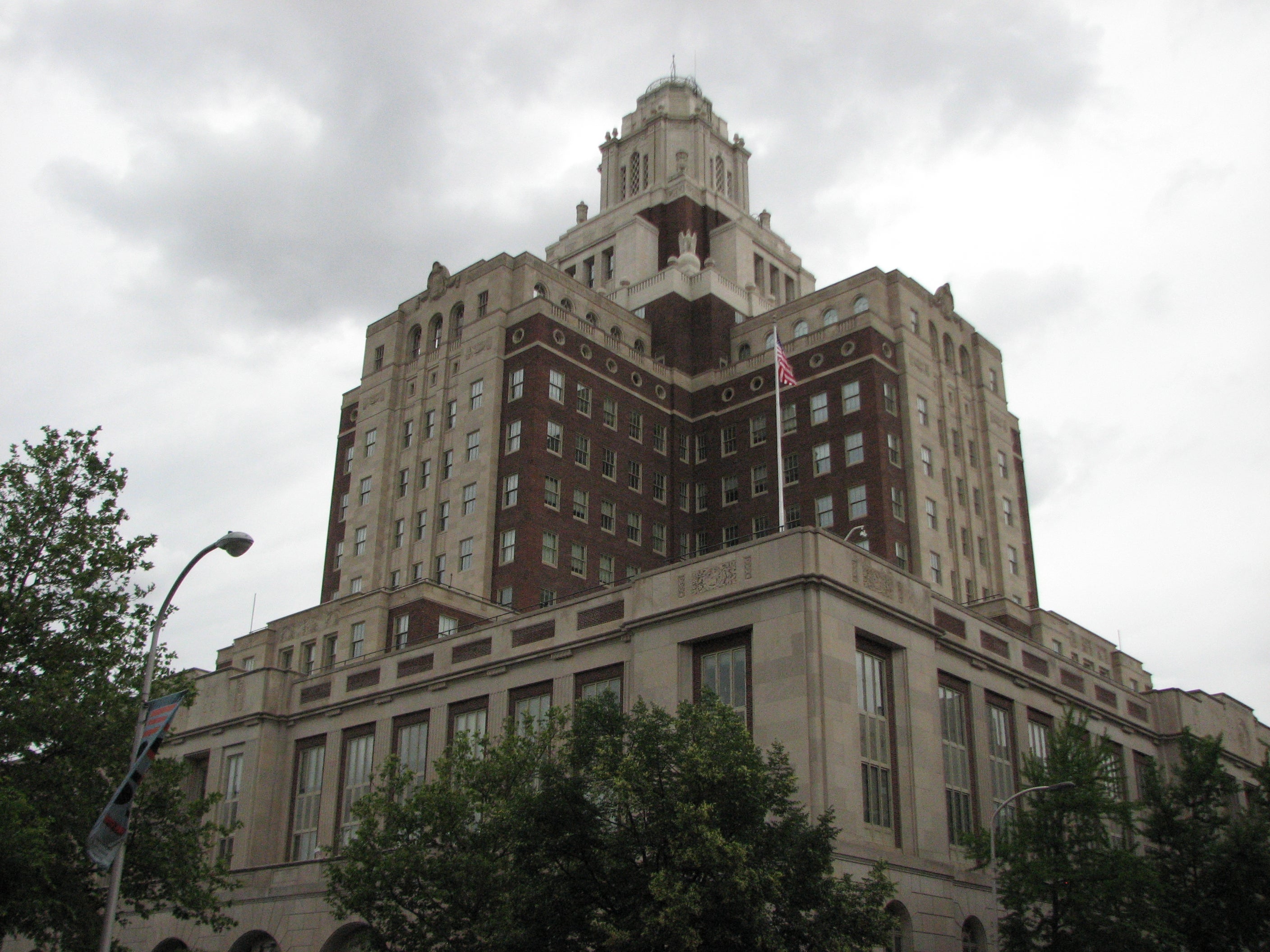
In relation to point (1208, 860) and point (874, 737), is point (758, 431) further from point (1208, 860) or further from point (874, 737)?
point (1208, 860)

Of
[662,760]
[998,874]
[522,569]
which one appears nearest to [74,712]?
[662,760]

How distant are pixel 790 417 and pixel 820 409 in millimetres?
2192

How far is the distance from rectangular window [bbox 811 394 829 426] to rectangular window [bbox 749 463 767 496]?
4.33 metres

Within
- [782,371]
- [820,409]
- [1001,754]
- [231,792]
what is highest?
[820,409]

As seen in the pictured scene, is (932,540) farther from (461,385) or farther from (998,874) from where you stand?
(998,874)

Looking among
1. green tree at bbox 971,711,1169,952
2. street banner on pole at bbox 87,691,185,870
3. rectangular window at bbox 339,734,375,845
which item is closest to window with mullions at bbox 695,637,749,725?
green tree at bbox 971,711,1169,952

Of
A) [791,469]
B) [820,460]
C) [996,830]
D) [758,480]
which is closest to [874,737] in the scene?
[996,830]

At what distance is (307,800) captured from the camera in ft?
180

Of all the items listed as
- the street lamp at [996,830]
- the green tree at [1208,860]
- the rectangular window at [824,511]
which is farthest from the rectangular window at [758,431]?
the street lamp at [996,830]

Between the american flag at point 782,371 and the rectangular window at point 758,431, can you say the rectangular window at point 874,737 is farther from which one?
the rectangular window at point 758,431

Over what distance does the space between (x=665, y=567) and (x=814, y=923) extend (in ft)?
53.3

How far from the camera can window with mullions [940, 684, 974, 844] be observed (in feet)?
143

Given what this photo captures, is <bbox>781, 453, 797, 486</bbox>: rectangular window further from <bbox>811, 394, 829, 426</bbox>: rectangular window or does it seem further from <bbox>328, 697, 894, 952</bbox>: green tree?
<bbox>328, 697, 894, 952</bbox>: green tree

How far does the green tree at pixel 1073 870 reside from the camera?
3512 centimetres
